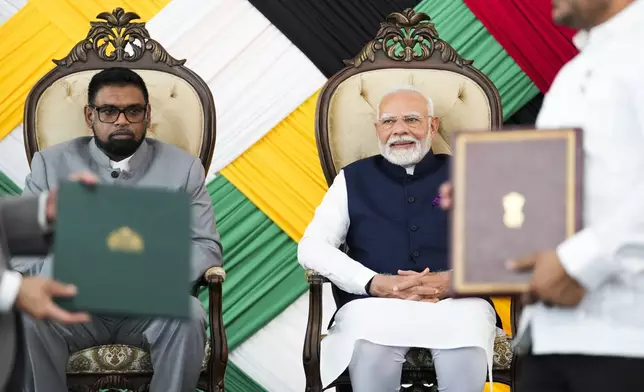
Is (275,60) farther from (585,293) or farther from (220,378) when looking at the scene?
(585,293)

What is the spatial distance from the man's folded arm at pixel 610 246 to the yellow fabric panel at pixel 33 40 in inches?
118

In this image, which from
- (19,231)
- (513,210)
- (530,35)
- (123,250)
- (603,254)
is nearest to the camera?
(603,254)

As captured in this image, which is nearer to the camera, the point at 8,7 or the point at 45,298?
the point at 45,298

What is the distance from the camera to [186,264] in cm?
228

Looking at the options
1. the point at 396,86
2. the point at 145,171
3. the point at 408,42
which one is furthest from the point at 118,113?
the point at 408,42

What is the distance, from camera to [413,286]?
3.43 meters

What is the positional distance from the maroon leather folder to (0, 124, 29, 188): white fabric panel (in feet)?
9.55

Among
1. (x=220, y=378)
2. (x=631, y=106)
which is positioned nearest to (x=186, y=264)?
(x=631, y=106)

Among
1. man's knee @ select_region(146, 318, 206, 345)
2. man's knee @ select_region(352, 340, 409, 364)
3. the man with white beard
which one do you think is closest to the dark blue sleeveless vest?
the man with white beard

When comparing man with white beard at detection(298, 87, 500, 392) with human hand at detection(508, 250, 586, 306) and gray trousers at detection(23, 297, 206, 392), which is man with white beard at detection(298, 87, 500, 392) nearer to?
gray trousers at detection(23, 297, 206, 392)

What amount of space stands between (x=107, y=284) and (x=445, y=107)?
6.58ft

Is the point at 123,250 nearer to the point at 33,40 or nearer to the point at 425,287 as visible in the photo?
the point at 425,287

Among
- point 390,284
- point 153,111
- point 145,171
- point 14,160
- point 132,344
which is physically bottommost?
point 132,344

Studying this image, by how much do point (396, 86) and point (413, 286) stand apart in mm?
840
